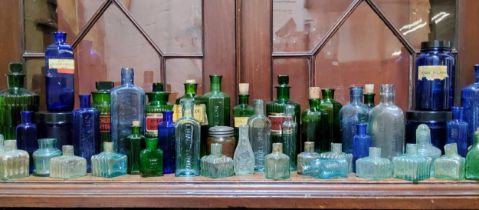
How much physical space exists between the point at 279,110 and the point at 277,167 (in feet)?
0.59

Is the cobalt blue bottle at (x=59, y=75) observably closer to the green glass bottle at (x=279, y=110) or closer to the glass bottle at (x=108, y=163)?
the glass bottle at (x=108, y=163)

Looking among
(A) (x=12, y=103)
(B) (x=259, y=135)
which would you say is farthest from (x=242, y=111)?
(A) (x=12, y=103)

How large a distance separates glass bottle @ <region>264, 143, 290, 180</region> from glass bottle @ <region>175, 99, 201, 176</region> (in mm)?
185

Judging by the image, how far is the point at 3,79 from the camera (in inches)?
53.2

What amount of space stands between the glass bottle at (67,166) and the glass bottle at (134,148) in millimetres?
121

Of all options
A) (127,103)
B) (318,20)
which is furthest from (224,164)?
(318,20)

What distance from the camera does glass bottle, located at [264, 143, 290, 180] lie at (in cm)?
108

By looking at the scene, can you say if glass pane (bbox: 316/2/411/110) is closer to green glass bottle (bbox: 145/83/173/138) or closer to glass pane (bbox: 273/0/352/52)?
glass pane (bbox: 273/0/352/52)

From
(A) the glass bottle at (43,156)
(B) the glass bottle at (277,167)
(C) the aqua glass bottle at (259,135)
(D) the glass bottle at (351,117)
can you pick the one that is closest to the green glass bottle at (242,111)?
(C) the aqua glass bottle at (259,135)

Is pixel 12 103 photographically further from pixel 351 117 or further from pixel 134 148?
pixel 351 117

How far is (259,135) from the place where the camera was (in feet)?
3.85

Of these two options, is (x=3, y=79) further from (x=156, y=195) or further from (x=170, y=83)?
(x=156, y=195)

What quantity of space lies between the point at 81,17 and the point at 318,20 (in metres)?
0.74

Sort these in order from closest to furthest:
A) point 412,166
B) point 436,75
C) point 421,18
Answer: point 412,166
point 436,75
point 421,18
